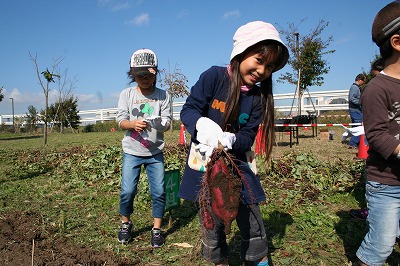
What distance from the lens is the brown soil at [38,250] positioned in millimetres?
2544

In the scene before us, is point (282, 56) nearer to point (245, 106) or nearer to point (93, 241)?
point (245, 106)

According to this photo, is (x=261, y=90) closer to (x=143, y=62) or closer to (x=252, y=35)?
(x=252, y=35)

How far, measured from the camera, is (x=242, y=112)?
2.20 m

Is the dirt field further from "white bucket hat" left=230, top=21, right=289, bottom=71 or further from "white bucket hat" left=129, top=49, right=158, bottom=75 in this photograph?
"white bucket hat" left=230, top=21, right=289, bottom=71

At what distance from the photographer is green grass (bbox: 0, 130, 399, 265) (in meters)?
2.99

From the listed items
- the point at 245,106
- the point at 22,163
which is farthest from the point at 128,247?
the point at 22,163

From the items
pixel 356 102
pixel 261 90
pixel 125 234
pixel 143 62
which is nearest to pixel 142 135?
pixel 143 62

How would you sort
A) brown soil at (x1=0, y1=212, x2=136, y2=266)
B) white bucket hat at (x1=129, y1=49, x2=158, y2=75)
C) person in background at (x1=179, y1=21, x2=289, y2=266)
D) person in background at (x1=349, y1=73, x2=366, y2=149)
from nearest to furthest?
person in background at (x1=179, y1=21, x2=289, y2=266) < brown soil at (x1=0, y1=212, x2=136, y2=266) < white bucket hat at (x1=129, y1=49, x2=158, y2=75) < person in background at (x1=349, y1=73, x2=366, y2=149)

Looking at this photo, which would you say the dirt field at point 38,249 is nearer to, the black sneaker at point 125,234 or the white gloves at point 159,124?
the black sneaker at point 125,234

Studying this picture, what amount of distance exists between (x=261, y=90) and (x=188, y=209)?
241 centimetres

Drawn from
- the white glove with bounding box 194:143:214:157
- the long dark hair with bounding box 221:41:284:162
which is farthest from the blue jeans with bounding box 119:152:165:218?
the white glove with bounding box 194:143:214:157

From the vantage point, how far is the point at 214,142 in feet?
6.30

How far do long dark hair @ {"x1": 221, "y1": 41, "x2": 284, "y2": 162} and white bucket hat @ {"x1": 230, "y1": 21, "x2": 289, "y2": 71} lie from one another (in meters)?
0.05

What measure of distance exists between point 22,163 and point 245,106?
7390mm
